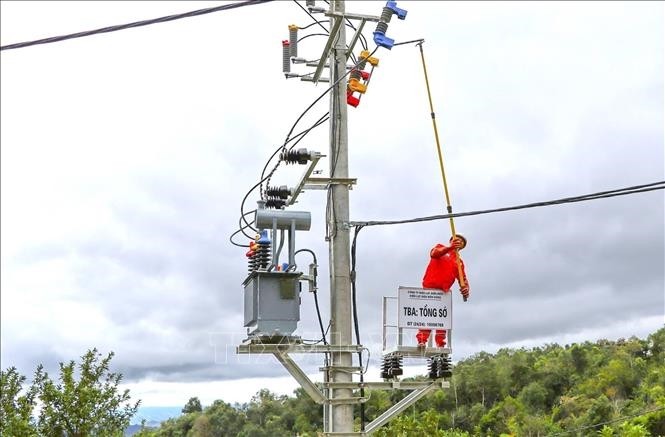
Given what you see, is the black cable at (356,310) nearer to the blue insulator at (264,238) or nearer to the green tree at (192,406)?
the blue insulator at (264,238)

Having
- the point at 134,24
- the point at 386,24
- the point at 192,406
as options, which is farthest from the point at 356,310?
the point at 192,406

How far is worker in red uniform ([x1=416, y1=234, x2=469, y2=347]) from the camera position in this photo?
1118 centimetres

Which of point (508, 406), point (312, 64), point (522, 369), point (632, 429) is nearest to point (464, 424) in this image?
point (508, 406)

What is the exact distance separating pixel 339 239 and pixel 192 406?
9085cm

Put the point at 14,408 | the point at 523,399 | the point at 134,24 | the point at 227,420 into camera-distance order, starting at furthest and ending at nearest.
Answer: the point at 227,420
the point at 523,399
the point at 14,408
the point at 134,24

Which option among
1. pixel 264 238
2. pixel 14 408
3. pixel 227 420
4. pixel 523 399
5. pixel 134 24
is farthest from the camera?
pixel 227 420

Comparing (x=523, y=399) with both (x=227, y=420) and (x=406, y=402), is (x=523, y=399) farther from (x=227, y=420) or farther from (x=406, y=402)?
(x=406, y=402)

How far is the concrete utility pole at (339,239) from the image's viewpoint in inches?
416

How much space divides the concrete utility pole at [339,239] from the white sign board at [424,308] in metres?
0.71

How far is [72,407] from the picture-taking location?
49.6 feet

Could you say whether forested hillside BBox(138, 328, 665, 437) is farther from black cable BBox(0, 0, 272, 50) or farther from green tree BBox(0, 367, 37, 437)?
black cable BBox(0, 0, 272, 50)

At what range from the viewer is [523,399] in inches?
2653

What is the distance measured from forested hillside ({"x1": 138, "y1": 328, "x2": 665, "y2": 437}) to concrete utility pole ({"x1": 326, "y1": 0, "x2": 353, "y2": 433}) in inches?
1572

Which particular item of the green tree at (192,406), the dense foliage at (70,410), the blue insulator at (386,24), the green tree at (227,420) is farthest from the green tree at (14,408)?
the green tree at (192,406)
